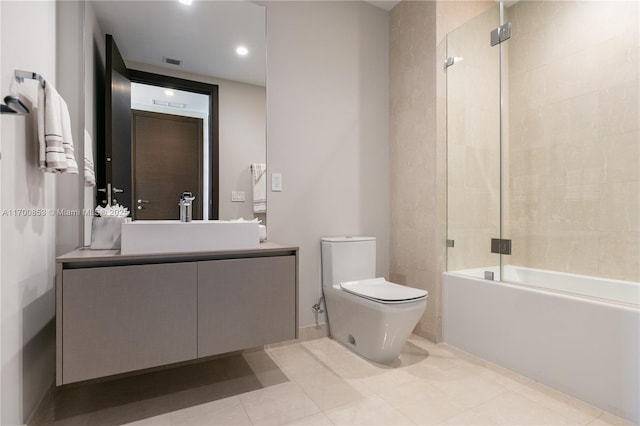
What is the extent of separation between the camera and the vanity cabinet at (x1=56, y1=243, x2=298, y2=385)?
4.22 feet

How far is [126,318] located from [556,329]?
1.99 m

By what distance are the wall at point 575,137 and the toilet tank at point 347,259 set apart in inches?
36.9

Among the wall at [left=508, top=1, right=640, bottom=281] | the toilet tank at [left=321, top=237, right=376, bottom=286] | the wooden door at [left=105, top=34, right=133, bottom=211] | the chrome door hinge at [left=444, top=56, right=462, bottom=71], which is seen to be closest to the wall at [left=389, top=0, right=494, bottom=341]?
the chrome door hinge at [left=444, top=56, right=462, bottom=71]

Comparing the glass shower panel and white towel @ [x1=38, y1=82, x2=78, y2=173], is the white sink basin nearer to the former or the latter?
white towel @ [x1=38, y1=82, x2=78, y2=173]

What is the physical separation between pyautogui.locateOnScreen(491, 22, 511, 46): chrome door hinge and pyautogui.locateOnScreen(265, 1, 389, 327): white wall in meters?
0.79

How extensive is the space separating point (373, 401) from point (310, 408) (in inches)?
11.7

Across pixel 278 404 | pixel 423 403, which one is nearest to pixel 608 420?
pixel 423 403

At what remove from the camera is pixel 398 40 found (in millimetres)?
2582

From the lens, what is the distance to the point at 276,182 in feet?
7.20

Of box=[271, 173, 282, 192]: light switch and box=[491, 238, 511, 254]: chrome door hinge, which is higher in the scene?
box=[271, 173, 282, 192]: light switch

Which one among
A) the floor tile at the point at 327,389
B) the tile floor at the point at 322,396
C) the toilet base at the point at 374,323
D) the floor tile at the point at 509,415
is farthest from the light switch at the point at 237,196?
the floor tile at the point at 509,415

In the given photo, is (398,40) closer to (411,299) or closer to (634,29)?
(634,29)

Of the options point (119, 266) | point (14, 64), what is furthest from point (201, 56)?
point (119, 266)

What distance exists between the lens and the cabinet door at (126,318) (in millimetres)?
1281
